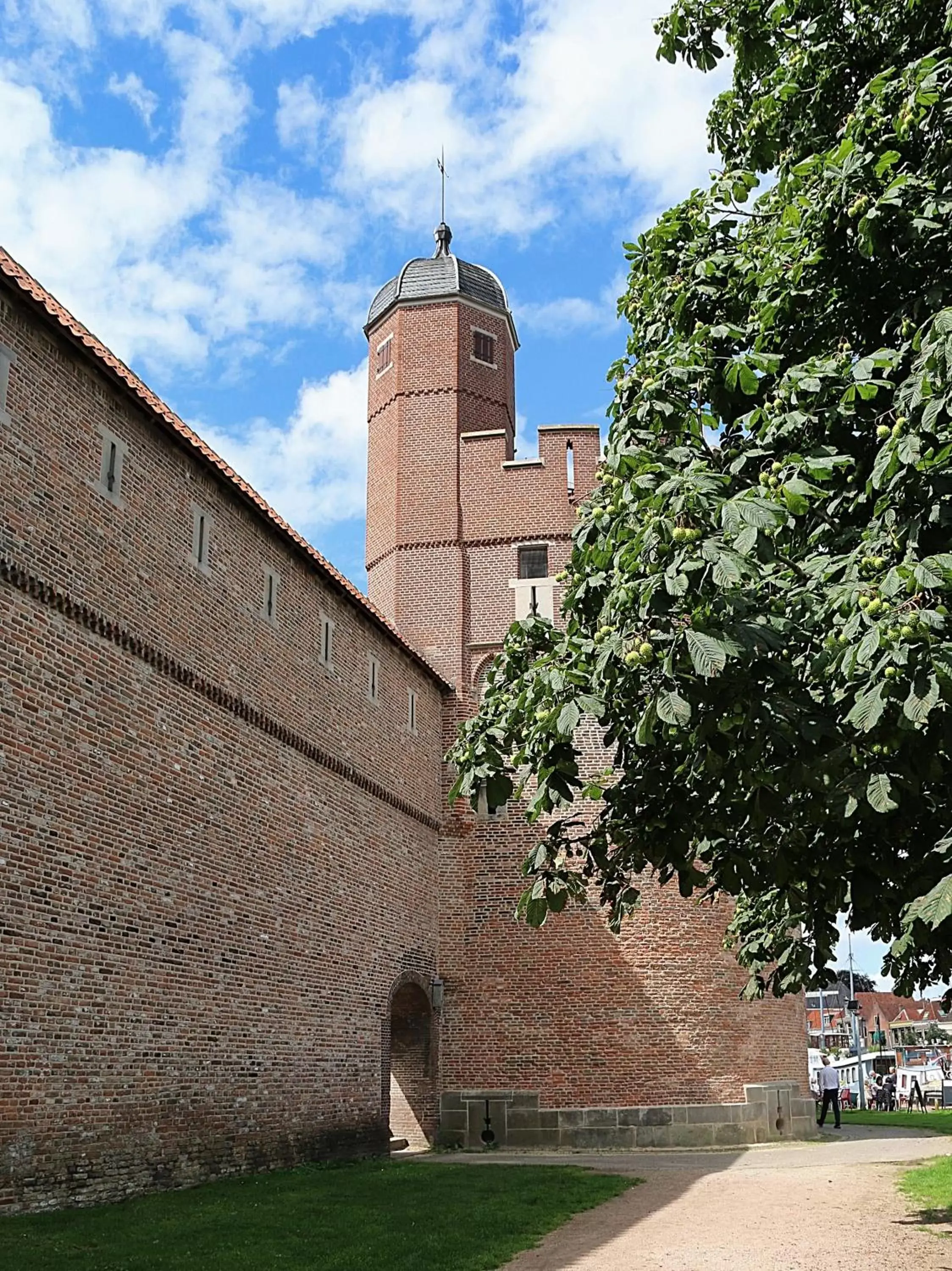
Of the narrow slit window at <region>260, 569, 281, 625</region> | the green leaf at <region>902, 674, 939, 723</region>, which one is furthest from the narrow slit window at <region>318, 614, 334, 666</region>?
the green leaf at <region>902, 674, 939, 723</region>

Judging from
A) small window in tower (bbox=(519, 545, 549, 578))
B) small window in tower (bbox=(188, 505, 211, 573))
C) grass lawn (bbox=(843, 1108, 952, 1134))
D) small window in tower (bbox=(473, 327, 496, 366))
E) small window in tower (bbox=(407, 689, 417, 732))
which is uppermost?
small window in tower (bbox=(473, 327, 496, 366))

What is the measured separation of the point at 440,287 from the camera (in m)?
24.9

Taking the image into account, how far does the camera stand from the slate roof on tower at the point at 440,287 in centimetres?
2481

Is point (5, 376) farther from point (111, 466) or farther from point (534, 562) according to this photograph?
point (534, 562)

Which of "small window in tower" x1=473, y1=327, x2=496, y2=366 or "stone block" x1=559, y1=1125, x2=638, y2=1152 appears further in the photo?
"small window in tower" x1=473, y1=327, x2=496, y2=366

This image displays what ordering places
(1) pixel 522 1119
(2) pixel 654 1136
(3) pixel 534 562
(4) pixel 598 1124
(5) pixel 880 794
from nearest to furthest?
(5) pixel 880 794, (2) pixel 654 1136, (4) pixel 598 1124, (1) pixel 522 1119, (3) pixel 534 562

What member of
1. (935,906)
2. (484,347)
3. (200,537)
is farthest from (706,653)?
(484,347)

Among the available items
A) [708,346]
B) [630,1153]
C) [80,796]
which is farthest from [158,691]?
[630,1153]

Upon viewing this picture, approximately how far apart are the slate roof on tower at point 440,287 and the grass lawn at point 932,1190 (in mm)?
17261

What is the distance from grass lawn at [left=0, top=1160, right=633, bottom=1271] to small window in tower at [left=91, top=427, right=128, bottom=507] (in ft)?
20.7

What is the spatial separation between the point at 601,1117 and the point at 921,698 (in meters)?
16.3

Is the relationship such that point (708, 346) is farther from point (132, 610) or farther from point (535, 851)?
point (132, 610)

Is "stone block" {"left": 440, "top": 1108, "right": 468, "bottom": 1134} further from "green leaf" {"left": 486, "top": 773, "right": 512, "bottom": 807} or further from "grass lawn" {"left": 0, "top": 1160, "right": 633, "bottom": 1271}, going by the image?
"green leaf" {"left": 486, "top": 773, "right": 512, "bottom": 807}

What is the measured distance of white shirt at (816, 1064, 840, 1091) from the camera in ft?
79.6
